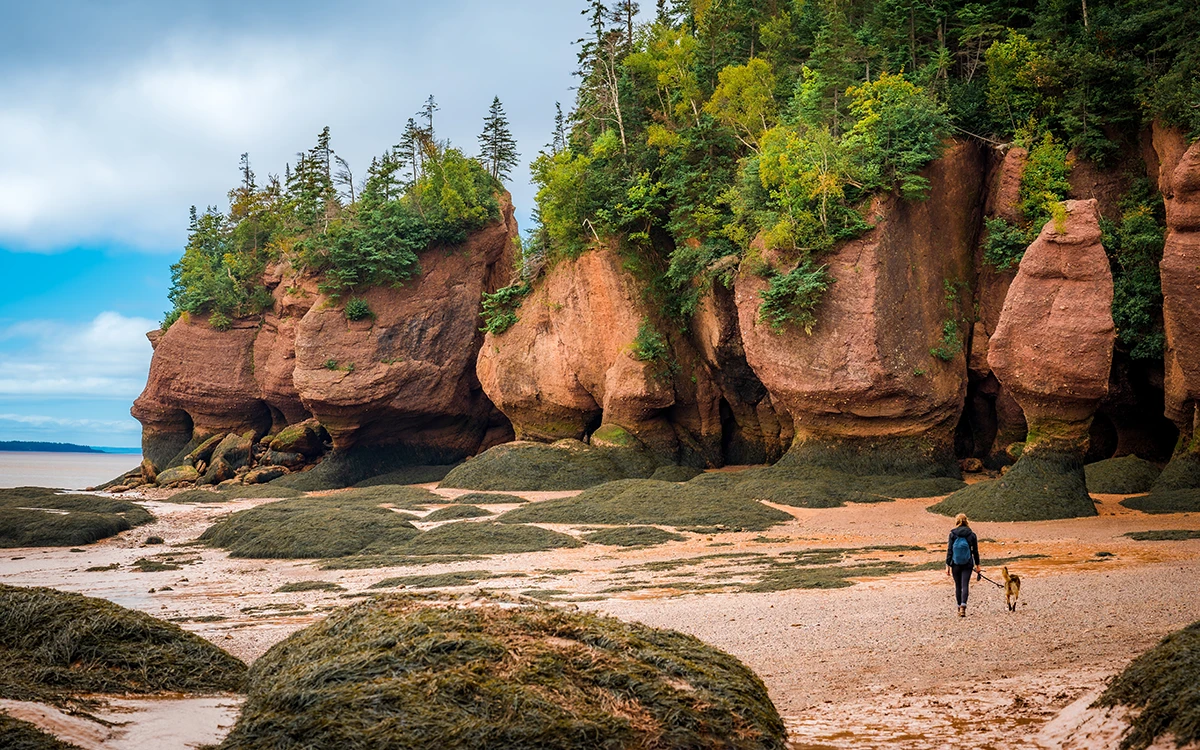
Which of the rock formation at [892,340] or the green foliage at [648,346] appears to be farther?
the green foliage at [648,346]

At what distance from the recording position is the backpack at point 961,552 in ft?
37.7

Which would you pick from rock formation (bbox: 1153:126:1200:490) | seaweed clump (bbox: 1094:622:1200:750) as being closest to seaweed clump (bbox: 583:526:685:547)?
rock formation (bbox: 1153:126:1200:490)

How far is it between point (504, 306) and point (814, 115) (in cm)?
1656

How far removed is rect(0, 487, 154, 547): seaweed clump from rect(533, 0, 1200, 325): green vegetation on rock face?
18939 mm

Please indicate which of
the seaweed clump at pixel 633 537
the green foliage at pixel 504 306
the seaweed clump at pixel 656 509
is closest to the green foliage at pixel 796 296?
the seaweed clump at pixel 656 509

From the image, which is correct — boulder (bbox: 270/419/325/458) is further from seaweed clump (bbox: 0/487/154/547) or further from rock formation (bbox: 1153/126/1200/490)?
rock formation (bbox: 1153/126/1200/490)

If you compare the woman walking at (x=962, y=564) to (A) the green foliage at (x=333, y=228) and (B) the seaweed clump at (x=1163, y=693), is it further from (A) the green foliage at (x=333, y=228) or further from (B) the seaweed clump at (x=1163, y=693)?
(A) the green foliage at (x=333, y=228)

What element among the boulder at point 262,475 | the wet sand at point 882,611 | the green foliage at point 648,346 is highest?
the green foliage at point 648,346

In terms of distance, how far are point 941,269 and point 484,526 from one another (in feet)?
57.0

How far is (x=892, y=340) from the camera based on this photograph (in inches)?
1104

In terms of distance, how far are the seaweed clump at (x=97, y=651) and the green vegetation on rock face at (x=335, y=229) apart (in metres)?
34.1

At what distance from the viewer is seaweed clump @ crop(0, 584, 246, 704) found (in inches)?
298

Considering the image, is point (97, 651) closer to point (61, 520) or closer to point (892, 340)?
point (61, 520)

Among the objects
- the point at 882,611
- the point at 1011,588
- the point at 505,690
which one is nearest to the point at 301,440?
the point at 882,611
